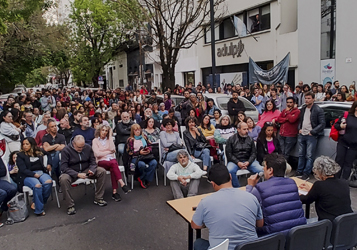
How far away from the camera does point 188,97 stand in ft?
39.9

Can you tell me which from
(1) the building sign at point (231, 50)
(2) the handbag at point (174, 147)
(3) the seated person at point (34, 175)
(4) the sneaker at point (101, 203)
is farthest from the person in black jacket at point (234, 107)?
(1) the building sign at point (231, 50)

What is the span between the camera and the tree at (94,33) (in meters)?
36.3

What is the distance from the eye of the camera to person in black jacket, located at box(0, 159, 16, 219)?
19.5ft

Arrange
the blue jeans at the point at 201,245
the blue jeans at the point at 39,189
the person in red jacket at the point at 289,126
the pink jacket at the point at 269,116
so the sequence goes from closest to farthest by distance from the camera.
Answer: the blue jeans at the point at 201,245
the blue jeans at the point at 39,189
the person in red jacket at the point at 289,126
the pink jacket at the point at 269,116

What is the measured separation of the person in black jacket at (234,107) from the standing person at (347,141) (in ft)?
15.0

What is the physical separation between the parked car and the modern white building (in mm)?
9242

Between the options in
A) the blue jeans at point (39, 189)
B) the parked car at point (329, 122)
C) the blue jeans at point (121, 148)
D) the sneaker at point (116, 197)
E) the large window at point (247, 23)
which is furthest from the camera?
the large window at point (247, 23)

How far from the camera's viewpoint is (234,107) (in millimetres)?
11508

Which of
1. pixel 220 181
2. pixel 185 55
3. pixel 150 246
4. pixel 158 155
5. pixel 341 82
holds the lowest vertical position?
pixel 150 246

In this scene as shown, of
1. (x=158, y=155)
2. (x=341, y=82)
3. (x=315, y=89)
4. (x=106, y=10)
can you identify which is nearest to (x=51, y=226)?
(x=158, y=155)

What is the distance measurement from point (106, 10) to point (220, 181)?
35485mm

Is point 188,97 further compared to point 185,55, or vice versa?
point 185,55

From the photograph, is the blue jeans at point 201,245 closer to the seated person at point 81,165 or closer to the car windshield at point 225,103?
the seated person at point 81,165

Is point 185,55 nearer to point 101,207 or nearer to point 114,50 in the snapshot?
point 114,50
